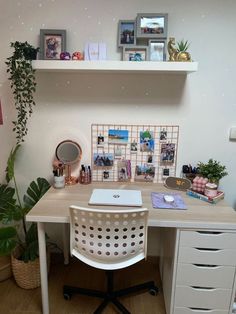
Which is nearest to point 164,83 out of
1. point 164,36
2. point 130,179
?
point 164,36

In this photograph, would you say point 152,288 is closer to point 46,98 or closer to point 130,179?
point 130,179

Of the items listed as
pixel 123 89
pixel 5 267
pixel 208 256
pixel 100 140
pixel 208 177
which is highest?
pixel 123 89

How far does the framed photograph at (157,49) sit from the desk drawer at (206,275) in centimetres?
135

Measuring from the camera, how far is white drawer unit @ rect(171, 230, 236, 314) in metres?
1.40

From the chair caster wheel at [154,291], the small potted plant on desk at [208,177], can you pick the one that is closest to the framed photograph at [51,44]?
the small potted plant on desk at [208,177]

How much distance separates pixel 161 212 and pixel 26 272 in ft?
3.78

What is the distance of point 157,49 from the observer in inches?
67.2

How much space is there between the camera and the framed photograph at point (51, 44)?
1.74 metres

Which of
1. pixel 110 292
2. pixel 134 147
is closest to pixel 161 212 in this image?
pixel 134 147

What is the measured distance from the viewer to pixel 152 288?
1.85m

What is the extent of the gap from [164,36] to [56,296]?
2.02 m

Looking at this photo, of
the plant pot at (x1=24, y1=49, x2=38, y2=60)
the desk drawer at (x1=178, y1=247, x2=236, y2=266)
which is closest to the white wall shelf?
the plant pot at (x1=24, y1=49, x2=38, y2=60)

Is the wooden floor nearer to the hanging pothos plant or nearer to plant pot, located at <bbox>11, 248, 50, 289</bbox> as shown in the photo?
plant pot, located at <bbox>11, 248, 50, 289</bbox>

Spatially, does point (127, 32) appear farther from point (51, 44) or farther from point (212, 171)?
point (212, 171)
